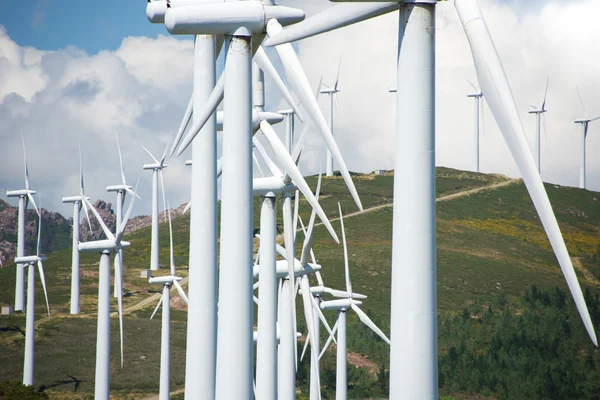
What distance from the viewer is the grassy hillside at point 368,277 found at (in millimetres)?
87188

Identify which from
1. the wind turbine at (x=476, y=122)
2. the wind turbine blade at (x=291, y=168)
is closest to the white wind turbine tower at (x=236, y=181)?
the wind turbine blade at (x=291, y=168)

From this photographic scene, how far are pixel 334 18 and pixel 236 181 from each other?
185 inches

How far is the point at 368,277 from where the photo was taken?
457 feet

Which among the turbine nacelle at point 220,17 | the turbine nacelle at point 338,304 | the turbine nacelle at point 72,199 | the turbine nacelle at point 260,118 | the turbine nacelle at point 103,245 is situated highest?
the turbine nacelle at point 72,199

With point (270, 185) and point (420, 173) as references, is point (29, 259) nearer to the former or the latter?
point (270, 185)

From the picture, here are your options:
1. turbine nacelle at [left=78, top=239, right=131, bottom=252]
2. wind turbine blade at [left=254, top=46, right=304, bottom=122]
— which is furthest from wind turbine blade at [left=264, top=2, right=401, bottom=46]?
turbine nacelle at [left=78, top=239, right=131, bottom=252]

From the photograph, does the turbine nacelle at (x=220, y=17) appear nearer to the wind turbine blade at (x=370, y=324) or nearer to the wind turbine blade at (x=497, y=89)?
the wind turbine blade at (x=497, y=89)

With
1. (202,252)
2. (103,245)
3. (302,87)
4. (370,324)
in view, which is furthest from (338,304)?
(302,87)

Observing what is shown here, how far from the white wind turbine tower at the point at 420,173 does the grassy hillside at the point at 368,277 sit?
208 feet

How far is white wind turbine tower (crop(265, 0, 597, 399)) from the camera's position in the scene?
14273mm

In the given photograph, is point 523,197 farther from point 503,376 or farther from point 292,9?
point 292,9

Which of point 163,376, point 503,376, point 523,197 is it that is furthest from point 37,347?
point 523,197

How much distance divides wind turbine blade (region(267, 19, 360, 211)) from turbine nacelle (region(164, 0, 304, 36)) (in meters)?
0.34

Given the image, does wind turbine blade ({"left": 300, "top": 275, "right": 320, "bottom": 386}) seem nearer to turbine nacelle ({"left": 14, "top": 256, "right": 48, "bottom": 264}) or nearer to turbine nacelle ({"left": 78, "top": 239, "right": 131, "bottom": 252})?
turbine nacelle ({"left": 78, "top": 239, "right": 131, "bottom": 252})
